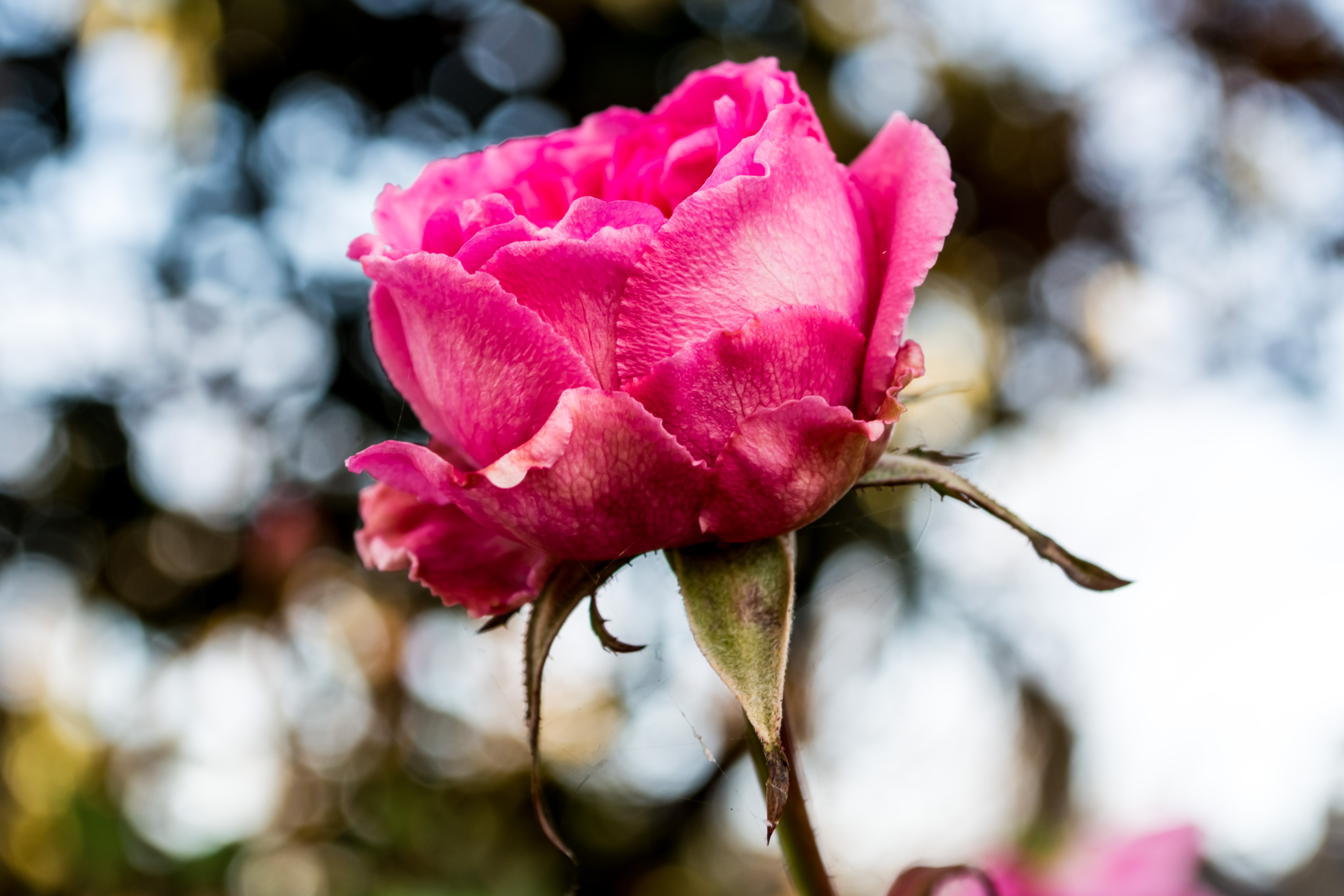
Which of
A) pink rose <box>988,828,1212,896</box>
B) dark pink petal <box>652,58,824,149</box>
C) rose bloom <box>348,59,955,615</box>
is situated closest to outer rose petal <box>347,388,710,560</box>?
rose bloom <box>348,59,955,615</box>

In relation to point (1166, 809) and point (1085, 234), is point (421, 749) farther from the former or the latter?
point (1085, 234)

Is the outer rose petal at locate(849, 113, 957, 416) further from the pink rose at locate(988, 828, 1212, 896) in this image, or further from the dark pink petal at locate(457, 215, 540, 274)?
the pink rose at locate(988, 828, 1212, 896)

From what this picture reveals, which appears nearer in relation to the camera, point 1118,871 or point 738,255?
point 738,255

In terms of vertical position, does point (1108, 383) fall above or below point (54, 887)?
above

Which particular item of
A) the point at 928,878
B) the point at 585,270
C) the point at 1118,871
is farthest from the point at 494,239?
the point at 1118,871

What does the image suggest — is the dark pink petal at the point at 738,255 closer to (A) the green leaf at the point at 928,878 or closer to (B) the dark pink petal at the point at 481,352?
(B) the dark pink petal at the point at 481,352

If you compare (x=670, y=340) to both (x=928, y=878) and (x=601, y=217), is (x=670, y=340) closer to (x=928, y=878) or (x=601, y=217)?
(x=601, y=217)

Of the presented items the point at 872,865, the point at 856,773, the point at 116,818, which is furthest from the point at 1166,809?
the point at 116,818
